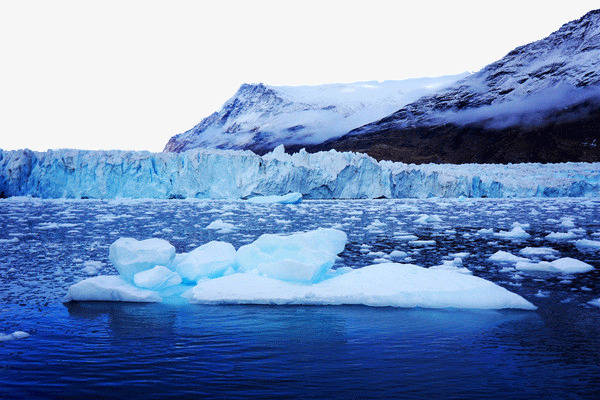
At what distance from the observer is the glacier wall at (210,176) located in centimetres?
2656

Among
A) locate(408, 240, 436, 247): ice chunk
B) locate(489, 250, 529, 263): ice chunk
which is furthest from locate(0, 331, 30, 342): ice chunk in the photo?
locate(408, 240, 436, 247): ice chunk

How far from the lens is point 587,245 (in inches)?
329

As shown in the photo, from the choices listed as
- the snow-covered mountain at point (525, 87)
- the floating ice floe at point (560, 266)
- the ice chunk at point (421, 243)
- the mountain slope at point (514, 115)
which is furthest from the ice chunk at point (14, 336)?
the snow-covered mountain at point (525, 87)

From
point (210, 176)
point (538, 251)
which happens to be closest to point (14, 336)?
point (538, 251)

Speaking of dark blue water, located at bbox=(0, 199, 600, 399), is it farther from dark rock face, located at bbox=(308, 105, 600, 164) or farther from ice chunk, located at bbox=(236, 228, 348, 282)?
dark rock face, located at bbox=(308, 105, 600, 164)

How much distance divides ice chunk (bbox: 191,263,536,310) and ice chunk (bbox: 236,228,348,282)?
124 millimetres

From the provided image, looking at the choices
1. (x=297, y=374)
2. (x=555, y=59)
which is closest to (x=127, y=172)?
(x=297, y=374)

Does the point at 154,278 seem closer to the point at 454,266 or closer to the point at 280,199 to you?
the point at 454,266

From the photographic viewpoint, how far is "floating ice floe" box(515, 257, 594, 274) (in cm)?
615

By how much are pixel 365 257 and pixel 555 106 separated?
97786 millimetres

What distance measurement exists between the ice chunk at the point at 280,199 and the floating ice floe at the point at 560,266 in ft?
61.3

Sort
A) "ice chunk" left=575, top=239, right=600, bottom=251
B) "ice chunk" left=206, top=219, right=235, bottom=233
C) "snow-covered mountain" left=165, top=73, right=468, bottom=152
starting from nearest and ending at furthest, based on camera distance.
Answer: "ice chunk" left=575, top=239, right=600, bottom=251 < "ice chunk" left=206, top=219, right=235, bottom=233 < "snow-covered mountain" left=165, top=73, right=468, bottom=152

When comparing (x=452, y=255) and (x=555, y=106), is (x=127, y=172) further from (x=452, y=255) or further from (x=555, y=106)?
(x=555, y=106)

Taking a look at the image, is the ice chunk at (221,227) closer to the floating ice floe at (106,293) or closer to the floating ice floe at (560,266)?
the floating ice floe at (106,293)
